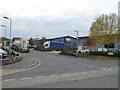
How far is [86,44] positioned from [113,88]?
6076cm

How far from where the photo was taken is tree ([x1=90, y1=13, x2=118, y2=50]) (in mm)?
→ 59062

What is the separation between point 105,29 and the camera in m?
59.8

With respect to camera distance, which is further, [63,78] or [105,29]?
[105,29]

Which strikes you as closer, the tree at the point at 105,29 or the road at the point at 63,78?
the road at the point at 63,78

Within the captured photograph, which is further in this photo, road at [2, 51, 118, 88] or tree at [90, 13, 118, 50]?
tree at [90, 13, 118, 50]

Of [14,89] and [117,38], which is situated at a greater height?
[117,38]

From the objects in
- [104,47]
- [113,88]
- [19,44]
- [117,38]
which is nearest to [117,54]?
[117,38]

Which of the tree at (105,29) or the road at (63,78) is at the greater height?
the tree at (105,29)

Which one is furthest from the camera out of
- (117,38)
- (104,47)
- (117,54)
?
(104,47)

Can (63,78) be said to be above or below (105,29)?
below

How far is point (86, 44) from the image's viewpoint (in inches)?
2862

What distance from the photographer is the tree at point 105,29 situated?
59.1 metres

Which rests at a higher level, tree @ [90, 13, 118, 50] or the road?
tree @ [90, 13, 118, 50]

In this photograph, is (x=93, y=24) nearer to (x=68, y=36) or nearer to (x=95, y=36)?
(x=95, y=36)
